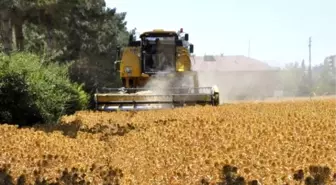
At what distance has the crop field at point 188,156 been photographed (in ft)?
12.7

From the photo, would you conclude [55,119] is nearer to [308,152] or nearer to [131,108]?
[131,108]

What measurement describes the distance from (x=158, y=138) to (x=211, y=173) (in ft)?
8.03

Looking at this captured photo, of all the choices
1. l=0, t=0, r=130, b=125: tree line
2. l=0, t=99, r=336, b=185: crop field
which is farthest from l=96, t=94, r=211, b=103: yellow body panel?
l=0, t=99, r=336, b=185: crop field

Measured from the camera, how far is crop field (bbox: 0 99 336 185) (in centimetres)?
386

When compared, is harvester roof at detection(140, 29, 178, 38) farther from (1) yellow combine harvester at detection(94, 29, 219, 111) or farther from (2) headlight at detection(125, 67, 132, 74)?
(2) headlight at detection(125, 67, 132, 74)

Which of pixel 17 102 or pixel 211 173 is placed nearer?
pixel 211 173

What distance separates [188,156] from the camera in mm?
4719

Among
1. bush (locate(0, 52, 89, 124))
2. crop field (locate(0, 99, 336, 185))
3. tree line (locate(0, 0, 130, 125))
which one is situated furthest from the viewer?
tree line (locate(0, 0, 130, 125))

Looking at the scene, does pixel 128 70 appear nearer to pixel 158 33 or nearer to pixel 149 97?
pixel 158 33

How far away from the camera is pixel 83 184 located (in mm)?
4258

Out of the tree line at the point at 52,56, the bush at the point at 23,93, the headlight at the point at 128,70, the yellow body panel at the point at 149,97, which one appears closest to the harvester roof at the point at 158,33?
the headlight at the point at 128,70

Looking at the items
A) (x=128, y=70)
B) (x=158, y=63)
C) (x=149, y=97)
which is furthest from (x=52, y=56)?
(x=149, y=97)

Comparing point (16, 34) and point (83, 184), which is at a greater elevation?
point (16, 34)

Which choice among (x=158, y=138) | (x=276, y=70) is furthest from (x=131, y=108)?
(x=276, y=70)
